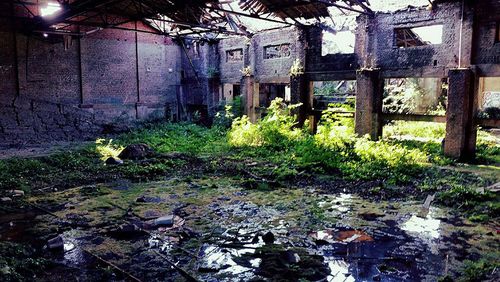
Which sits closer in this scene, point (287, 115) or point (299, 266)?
point (299, 266)

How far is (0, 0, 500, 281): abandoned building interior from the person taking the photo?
595cm

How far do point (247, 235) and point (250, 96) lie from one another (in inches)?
496

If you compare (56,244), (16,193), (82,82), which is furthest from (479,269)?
(82,82)

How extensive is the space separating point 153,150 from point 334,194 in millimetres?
7736

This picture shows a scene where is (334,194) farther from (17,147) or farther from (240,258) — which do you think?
(17,147)

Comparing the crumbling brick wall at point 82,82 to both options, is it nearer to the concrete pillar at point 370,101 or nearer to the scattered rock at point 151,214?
the scattered rock at point 151,214

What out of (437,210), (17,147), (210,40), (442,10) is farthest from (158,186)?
(210,40)

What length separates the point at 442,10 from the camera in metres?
11.9

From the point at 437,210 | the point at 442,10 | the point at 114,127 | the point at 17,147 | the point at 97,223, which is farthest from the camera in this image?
the point at 114,127

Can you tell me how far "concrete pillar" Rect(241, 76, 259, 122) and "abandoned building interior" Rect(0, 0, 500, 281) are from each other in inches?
2.7

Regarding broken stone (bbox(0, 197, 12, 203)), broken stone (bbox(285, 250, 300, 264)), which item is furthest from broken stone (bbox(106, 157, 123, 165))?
broken stone (bbox(285, 250, 300, 264))

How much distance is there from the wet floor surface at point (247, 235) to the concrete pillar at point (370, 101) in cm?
519

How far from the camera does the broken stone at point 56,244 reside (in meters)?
6.06

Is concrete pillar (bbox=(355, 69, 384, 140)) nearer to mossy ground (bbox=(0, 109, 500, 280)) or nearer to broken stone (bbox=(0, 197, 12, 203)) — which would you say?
mossy ground (bbox=(0, 109, 500, 280))
